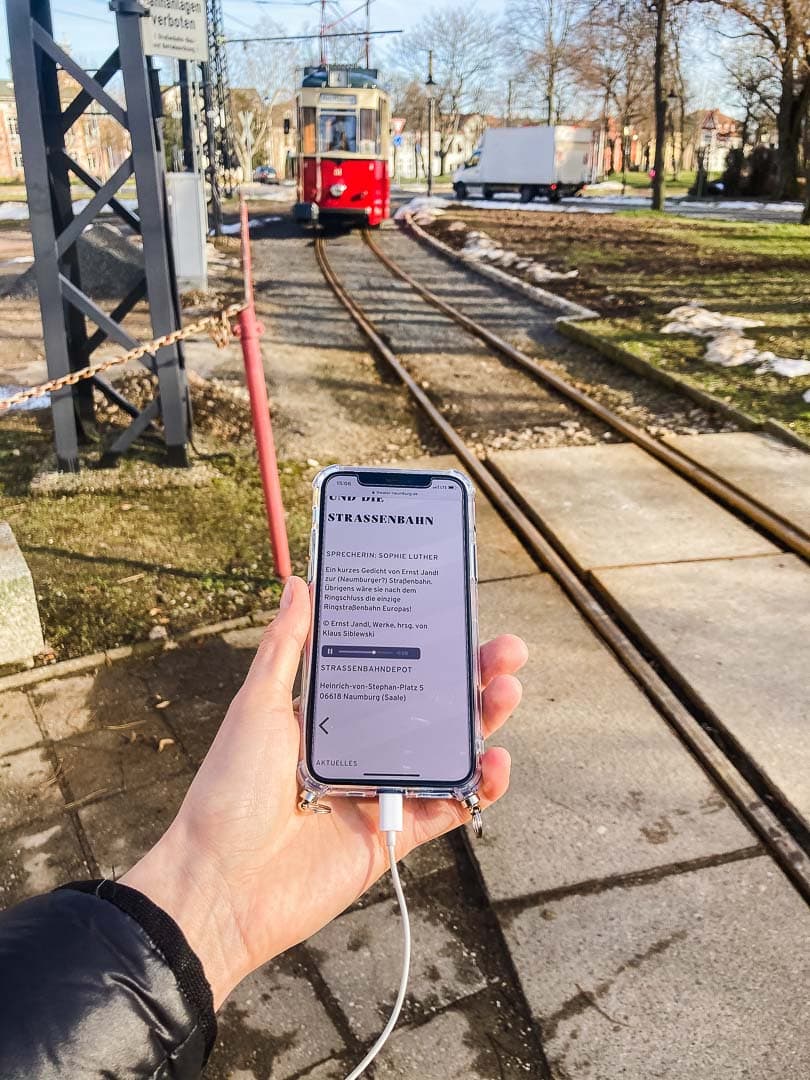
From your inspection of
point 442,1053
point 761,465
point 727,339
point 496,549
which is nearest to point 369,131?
point 727,339

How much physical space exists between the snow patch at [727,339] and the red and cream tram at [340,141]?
468 inches

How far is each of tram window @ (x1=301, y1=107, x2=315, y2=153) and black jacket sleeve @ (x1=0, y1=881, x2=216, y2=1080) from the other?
2161 centimetres

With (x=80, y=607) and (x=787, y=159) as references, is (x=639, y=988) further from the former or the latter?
(x=787, y=159)

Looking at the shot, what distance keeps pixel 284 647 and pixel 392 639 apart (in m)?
0.28

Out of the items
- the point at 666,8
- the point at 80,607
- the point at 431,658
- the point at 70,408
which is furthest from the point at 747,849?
the point at 666,8

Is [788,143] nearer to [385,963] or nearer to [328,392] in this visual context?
[328,392]

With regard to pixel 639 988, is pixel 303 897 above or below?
above

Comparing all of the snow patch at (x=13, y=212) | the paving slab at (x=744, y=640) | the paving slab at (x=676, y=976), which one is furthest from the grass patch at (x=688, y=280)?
the snow patch at (x=13, y=212)

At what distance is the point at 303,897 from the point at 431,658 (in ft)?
1.82

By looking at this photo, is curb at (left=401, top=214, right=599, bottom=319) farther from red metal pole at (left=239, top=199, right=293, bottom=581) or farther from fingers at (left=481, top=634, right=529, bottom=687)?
fingers at (left=481, top=634, right=529, bottom=687)

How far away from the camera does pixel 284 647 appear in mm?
1703

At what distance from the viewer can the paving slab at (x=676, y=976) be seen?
7.32 ft

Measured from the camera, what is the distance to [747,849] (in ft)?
9.47

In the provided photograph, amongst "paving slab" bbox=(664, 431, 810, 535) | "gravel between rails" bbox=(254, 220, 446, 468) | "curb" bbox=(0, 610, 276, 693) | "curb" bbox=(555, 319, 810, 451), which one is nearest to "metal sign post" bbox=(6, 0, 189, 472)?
"gravel between rails" bbox=(254, 220, 446, 468)
